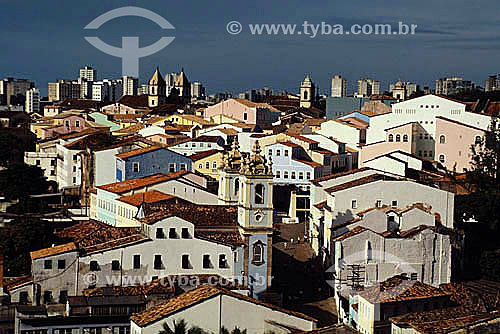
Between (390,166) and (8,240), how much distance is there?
13.9 meters

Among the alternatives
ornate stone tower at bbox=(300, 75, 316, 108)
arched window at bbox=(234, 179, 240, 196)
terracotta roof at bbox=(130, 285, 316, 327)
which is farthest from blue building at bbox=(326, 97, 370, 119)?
terracotta roof at bbox=(130, 285, 316, 327)

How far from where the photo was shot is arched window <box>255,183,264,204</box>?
2318 cm

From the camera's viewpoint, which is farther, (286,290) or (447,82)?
(447,82)

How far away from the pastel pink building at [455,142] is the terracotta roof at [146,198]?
45.3 feet

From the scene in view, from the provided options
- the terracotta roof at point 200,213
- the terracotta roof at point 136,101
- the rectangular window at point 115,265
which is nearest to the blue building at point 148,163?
the terracotta roof at point 200,213

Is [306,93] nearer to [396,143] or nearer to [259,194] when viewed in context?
[396,143]

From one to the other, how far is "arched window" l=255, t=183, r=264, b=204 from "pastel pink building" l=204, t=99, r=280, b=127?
3345 centimetres

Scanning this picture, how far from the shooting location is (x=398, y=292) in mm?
21562

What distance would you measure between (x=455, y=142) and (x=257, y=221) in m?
17.3

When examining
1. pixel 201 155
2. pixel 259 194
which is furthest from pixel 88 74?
pixel 259 194

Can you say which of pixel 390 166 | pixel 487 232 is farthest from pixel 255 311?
pixel 390 166

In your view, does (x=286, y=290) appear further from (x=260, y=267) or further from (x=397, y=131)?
(x=397, y=131)

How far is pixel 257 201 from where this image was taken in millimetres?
23172

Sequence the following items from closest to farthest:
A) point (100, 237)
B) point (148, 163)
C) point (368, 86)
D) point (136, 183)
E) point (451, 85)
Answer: point (100, 237) → point (136, 183) → point (148, 163) → point (451, 85) → point (368, 86)
